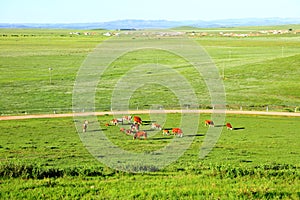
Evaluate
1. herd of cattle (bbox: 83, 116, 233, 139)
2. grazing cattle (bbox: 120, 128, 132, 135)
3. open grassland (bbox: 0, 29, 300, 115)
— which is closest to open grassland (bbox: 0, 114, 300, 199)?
grazing cattle (bbox: 120, 128, 132, 135)

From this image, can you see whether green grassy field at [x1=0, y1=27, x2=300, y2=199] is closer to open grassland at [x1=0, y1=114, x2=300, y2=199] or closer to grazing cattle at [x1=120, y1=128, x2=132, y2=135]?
open grassland at [x1=0, y1=114, x2=300, y2=199]

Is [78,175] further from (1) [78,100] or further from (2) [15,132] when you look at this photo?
(1) [78,100]

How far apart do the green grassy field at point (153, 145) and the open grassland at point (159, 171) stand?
0.03 meters

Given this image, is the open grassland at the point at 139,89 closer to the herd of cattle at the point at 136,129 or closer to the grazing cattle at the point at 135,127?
the herd of cattle at the point at 136,129

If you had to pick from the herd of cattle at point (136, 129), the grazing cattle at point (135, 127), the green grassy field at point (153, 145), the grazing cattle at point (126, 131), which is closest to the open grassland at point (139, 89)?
the green grassy field at point (153, 145)

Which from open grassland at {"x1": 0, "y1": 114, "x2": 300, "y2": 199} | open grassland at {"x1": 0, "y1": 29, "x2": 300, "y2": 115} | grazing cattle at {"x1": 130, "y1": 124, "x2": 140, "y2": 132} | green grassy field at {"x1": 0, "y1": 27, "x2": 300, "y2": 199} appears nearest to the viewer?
open grassland at {"x1": 0, "y1": 114, "x2": 300, "y2": 199}

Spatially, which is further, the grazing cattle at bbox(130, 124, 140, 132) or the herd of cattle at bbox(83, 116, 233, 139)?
the grazing cattle at bbox(130, 124, 140, 132)

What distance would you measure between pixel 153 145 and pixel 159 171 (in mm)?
13756

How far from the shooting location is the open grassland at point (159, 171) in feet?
42.7

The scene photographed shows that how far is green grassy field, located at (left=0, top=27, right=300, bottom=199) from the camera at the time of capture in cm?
1334

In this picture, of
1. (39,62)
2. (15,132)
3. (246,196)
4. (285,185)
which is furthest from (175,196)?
(39,62)

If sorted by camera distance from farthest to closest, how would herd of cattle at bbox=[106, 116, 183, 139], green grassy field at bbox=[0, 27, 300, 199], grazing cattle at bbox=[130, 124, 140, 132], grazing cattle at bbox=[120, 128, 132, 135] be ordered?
grazing cattle at bbox=[130, 124, 140, 132]
grazing cattle at bbox=[120, 128, 132, 135]
herd of cattle at bbox=[106, 116, 183, 139]
green grassy field at bbox=[0, 27, 300, 199]

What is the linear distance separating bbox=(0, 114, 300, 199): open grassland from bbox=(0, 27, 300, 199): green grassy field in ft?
0.11

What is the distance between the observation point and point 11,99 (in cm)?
6003
